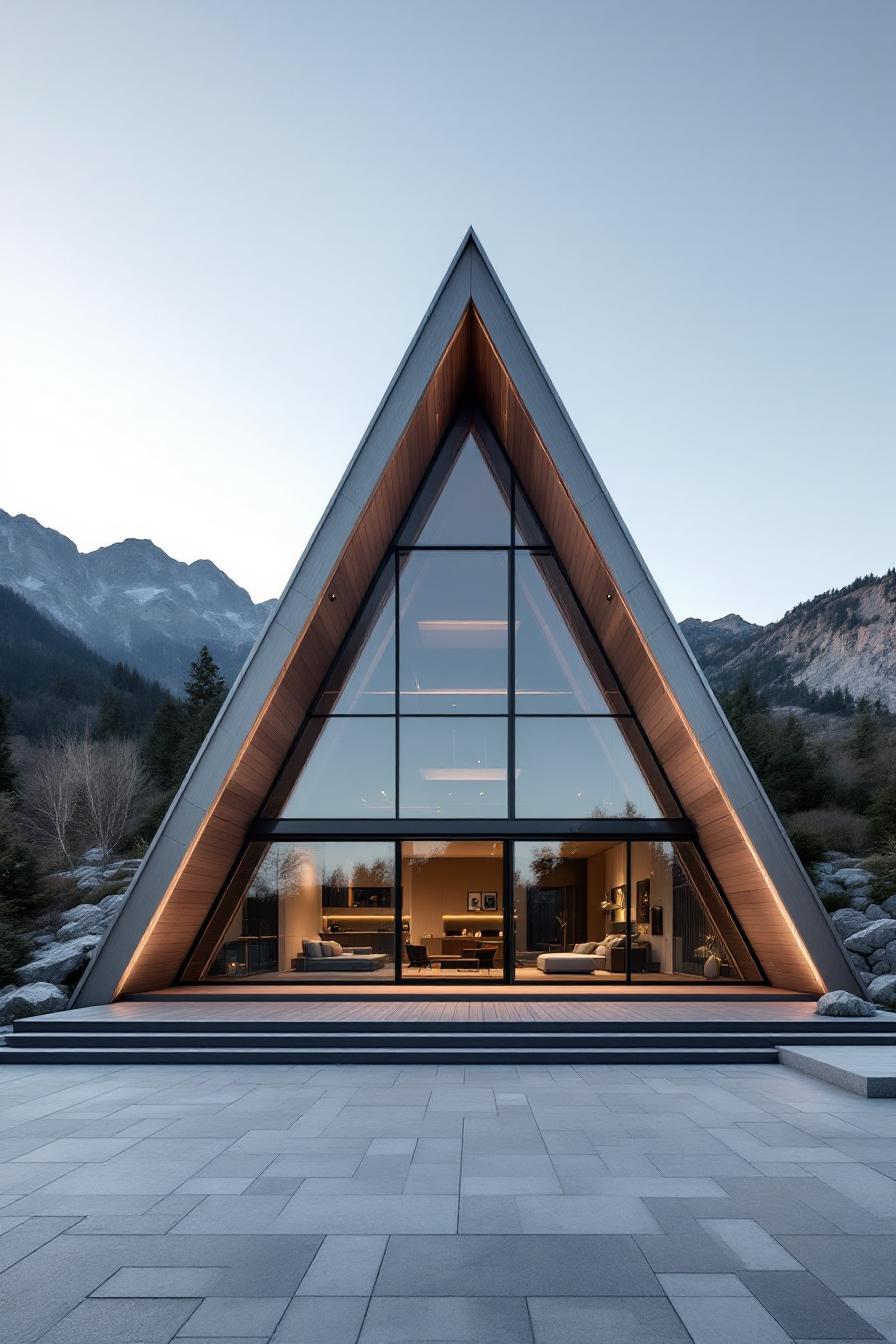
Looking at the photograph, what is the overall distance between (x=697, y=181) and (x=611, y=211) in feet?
6.80

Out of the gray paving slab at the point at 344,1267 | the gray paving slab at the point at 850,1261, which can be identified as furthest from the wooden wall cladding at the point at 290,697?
the gray paving slab at the point at 850,1261

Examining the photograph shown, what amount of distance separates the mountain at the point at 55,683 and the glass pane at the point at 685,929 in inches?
1622

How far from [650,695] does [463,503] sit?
4.68 metres

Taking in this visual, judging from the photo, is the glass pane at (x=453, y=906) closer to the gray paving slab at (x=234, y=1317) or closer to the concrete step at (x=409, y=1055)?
the concrete step at (x=409, y=1055)

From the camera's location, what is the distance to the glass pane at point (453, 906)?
1381cm

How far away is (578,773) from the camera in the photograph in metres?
13.9

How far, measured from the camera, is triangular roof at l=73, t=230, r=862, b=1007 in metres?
11.3

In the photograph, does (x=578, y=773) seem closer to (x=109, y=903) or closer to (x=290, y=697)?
(x=290, y=697)

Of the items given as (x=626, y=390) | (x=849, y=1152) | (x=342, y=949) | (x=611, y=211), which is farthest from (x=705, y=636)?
(x=849, y=1152)

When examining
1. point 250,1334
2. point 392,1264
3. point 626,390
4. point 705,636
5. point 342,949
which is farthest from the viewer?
point 705,636

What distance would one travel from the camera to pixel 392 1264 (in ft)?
13.8

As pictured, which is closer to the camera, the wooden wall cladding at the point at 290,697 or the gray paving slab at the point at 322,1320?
the gray paving slab at the point at 322,1320

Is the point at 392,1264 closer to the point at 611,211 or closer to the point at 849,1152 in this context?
the point at 849,1152

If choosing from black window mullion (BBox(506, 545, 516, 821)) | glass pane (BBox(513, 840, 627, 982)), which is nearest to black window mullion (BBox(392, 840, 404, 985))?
glass pane (BBox(513, 840, 627, 982))
